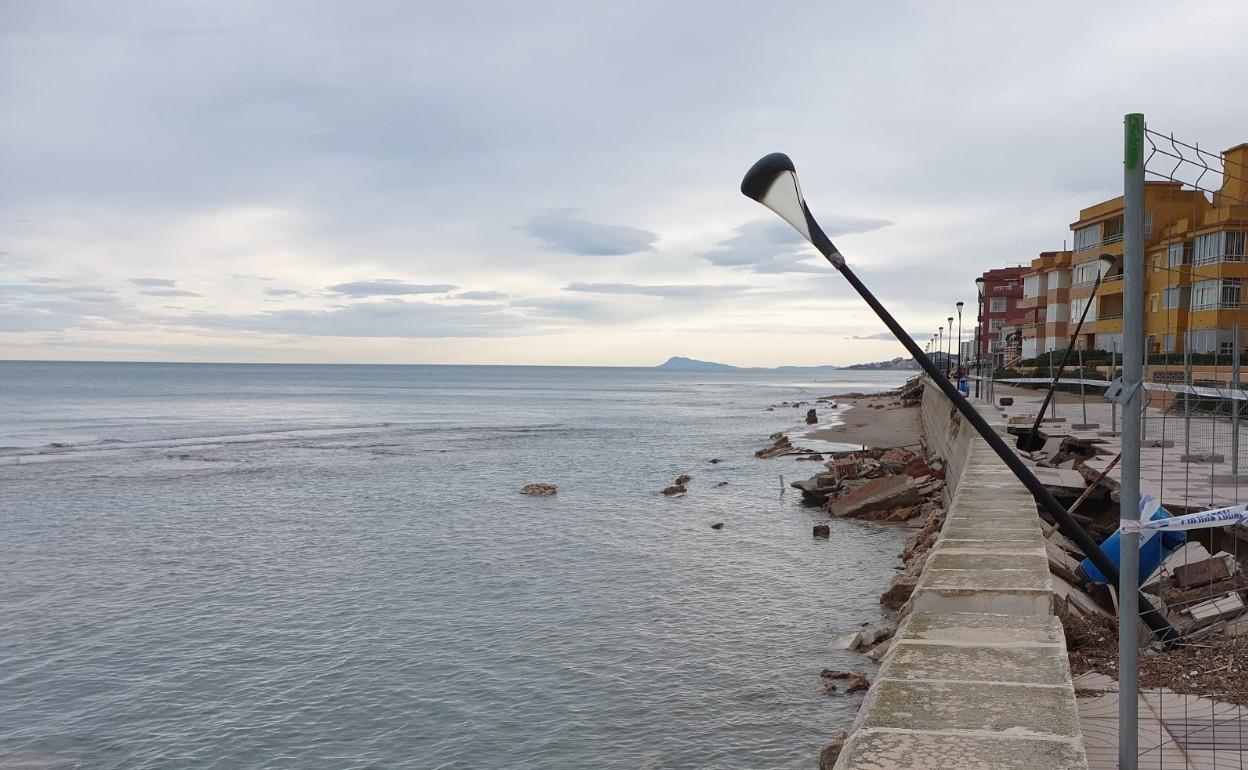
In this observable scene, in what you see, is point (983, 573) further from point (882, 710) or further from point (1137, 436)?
point (1137, 436)

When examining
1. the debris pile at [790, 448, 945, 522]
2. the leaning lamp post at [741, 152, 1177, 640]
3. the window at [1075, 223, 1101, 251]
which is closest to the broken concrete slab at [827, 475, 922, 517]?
the debris pile at [790, 448, 945, 522]

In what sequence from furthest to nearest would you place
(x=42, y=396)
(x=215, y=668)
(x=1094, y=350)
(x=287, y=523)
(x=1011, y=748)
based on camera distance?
(x=42, y=396) < (x=1094, y=350) < (x=287, y=523) < (x=215, y=668) < (x=1011, y=748)

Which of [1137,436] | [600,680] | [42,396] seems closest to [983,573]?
[1137,436]

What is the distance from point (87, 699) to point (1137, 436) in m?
10.0

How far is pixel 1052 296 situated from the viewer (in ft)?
196

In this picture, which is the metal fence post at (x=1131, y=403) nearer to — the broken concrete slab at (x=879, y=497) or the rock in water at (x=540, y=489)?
the broken concrete slab at (x=879, y=497)

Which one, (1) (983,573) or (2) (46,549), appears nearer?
(1) (983,573)

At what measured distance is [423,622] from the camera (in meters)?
12.0

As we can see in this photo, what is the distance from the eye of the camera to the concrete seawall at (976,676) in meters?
3.53

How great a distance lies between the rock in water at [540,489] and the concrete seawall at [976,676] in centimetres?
1741

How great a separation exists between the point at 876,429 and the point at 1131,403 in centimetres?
4254

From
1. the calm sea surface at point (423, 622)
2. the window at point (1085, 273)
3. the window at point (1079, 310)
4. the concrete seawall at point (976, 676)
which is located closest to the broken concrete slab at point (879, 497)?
the calm sea surface at point (423, 622)

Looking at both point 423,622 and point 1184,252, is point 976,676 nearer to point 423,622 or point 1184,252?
point 423,622

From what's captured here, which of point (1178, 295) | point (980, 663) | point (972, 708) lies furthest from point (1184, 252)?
point (972, 708)
